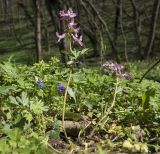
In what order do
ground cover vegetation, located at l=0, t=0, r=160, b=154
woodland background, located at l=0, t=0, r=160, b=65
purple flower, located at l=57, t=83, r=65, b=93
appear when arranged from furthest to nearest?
woodland background, located at l=0, t=0, r=160, b=65, purple flower, located at l=57, t=83, r=65, b=93, ground cover vegetation, located at l=0, t=0, r=160, b=154

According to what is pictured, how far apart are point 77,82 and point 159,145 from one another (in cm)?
91

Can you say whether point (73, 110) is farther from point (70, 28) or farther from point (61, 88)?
point (70, 28)

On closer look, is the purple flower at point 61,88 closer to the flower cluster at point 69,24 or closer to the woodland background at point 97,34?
the flower cluster at point 69,24

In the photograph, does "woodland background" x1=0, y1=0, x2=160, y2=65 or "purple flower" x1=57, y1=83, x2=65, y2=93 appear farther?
"woodland background" x1=0, y1=0, x2=160, y2=65

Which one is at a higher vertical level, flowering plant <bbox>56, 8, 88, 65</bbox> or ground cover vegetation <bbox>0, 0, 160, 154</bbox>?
flowering plant <bbox>56, 8, 88, 65</bbox>

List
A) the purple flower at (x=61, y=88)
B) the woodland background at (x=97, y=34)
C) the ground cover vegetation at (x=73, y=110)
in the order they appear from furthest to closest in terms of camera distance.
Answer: the woodland background at (x=97, y=34), the purple flower at (x=61, y=88), the ground cover vegetation at (x=73, y=110)

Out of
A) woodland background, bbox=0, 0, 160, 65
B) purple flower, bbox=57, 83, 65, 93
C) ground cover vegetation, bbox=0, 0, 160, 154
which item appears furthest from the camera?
woodland background, bbox=0, 0, 160, 65

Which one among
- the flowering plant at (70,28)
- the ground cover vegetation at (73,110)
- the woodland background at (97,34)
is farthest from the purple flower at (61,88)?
the woodland background at (97,34)

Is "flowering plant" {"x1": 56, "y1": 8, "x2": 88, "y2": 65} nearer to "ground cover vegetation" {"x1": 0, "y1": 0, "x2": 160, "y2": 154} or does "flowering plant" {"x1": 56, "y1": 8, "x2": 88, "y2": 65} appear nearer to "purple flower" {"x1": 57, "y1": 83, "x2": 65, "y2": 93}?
"ground cover vegetation" {"x1": 0, "y1": 0, "x2": 160, "y2": 154}

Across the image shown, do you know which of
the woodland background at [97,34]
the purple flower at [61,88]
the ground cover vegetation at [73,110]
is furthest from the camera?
the woodland background at [97,34]

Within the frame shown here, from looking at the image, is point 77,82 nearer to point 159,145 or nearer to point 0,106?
point 0,106

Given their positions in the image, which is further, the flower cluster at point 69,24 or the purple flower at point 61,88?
the purple flower at point 61,88

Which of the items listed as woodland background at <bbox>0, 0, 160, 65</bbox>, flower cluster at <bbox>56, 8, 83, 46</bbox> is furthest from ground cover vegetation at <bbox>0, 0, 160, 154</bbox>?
woodland background at <bbox>0, 0, 160, 65</bbox>

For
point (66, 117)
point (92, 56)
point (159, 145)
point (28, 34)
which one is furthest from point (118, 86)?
point (28, 34)
